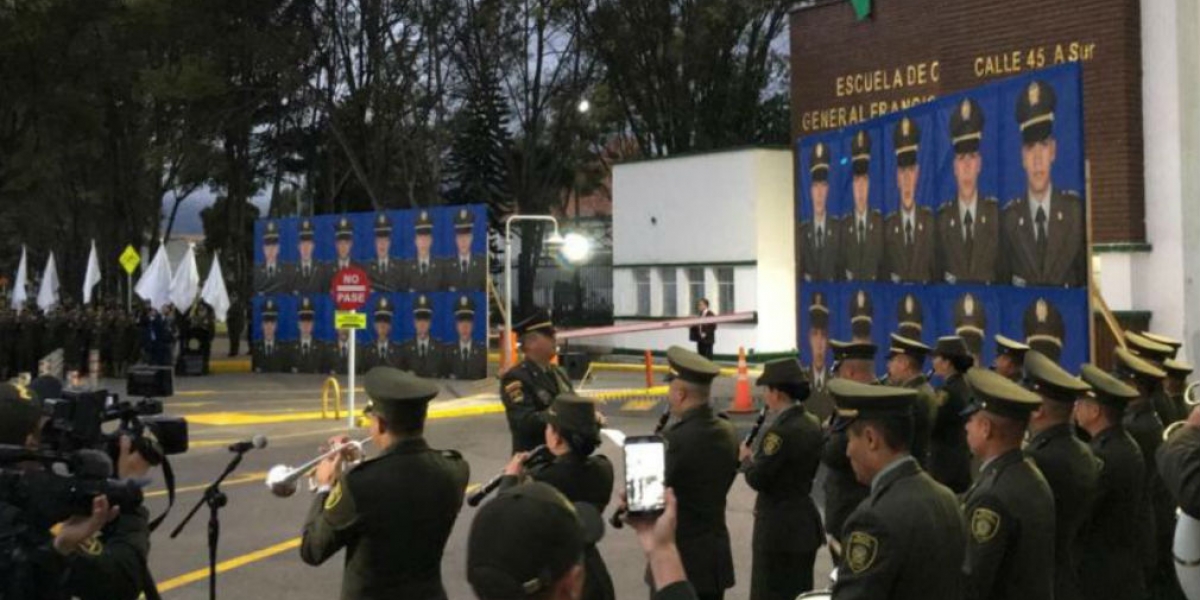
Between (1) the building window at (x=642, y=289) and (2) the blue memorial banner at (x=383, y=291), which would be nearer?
(2) the blue memorial banner at (x=383, y=291)

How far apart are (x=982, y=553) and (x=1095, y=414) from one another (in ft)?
6.93

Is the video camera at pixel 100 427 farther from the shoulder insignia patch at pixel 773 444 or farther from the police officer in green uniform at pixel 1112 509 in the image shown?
the police officer in green uniform at pixel 1112 509

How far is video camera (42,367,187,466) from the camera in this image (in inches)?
187

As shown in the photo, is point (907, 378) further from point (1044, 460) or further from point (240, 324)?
point (240, 324)

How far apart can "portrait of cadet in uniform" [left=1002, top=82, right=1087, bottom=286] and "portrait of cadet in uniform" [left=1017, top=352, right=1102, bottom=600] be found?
671 centimetres

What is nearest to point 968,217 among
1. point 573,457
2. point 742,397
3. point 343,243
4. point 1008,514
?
point 742,397

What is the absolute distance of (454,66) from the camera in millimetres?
37719

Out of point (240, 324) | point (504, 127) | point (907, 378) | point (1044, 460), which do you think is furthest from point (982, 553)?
point (504, 127)

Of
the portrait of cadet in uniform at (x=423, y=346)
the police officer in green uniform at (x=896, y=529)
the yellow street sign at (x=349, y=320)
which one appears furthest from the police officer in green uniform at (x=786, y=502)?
the portrait of cadet in uniform at (x=423, y=346)

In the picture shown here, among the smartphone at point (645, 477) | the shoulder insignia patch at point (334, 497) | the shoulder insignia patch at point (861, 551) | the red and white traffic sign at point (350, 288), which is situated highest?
the red and white traffic sign at point (350, 288)

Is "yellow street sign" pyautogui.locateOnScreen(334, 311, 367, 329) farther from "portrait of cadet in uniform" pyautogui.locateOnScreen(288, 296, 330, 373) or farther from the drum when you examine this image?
the drum

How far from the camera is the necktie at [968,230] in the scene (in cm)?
1460

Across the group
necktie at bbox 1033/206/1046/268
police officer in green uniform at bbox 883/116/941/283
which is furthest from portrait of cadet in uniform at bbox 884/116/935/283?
necktie at bbox 1033/206/1046/268

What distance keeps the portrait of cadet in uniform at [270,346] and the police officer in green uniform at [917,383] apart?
2387 centimetres
